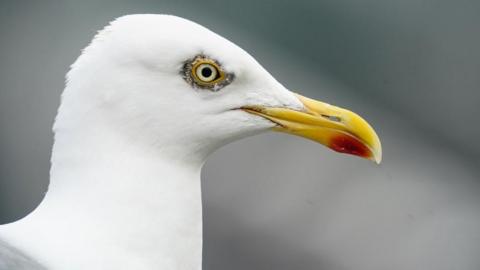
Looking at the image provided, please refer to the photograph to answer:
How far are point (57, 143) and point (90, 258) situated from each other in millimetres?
177

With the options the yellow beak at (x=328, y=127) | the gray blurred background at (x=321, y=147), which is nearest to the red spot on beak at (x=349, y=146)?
the yellow beak at (x=328, y=127)

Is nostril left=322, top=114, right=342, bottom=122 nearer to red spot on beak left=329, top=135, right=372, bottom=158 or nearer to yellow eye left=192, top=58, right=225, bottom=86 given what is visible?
red spot on beak left=329, top=135, right=372, bottom=158

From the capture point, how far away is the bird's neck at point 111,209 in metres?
1.51

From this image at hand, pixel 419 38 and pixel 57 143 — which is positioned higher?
pixel 419 38

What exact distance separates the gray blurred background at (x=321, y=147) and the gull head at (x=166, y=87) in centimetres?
142

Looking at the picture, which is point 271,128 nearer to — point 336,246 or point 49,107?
point 49,107

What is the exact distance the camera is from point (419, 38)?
11.7ft

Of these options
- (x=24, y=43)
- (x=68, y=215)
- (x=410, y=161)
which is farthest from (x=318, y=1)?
(x=68, y=215)

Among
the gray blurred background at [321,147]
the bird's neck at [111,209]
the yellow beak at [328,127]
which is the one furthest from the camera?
the gray blurred background at [321,147]

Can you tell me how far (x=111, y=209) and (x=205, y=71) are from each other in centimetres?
24

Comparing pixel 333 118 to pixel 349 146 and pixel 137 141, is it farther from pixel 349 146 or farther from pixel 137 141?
pixel 137 141

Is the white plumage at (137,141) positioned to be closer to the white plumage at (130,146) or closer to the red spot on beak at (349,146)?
the white plumage at (130,146)

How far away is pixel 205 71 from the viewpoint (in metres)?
1.57

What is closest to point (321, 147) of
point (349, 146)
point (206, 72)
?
point (349, 146)
